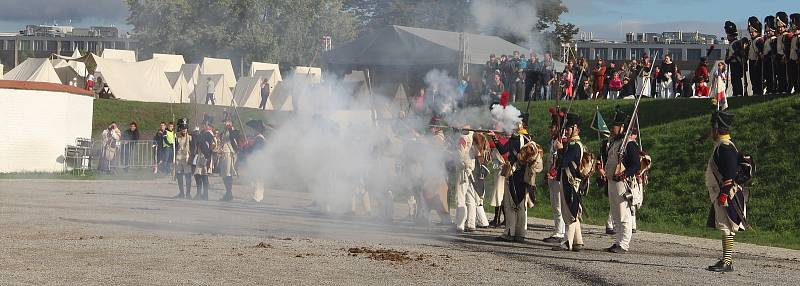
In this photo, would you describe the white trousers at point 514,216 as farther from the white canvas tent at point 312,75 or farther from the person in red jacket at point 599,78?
the person in red jacket at point 599,78

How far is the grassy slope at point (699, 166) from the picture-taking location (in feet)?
69.0

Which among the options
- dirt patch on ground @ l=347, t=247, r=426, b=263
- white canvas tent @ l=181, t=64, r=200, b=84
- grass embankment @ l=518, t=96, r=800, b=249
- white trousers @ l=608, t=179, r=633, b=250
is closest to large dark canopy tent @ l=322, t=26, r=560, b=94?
grass embankment @ l=518, t=96, r=800, b=249

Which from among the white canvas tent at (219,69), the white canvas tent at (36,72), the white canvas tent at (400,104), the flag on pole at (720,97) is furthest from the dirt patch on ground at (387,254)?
the white canvas tent at (219,69)

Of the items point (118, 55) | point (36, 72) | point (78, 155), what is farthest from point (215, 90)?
point (78, 155)

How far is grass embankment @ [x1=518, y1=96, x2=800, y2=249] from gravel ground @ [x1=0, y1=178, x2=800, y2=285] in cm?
→ 221

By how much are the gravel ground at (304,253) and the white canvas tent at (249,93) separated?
32.3 meters

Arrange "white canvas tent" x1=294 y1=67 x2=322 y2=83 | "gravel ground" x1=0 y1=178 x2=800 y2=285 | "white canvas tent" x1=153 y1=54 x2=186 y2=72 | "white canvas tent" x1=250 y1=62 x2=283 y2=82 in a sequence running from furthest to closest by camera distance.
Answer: "white canvas tent" x1=250 y1=62 x2=283 y2=82
"white canvas tent" x1=153 y1=54 x2=186 y2=72
"white canvas tent" x1=294 y1=67 x2=322 y2=83
"gravel ground" x1=0 y1=178 x2=800 y2=285

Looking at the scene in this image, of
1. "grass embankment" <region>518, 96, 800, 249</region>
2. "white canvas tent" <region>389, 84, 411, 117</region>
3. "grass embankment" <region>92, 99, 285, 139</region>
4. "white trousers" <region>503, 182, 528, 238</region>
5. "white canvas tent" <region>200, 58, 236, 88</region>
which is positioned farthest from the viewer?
"white canvas tent" <region>200, 58, 236, 88</region>

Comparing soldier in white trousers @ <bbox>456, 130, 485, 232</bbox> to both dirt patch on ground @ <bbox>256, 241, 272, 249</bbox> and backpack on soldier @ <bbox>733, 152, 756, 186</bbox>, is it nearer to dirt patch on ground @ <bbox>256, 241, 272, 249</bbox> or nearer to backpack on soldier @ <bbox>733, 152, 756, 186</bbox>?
dirt patch on ground @ <bbox>256, 241, 272, 249</bbox>

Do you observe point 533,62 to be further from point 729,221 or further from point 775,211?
point 729,221

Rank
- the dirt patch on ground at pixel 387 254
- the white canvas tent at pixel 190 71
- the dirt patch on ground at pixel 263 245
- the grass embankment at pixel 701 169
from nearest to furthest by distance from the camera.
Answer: the dirt patch on ground at pixel 387 254 → the dirt patch on ground at pixel 263 245 → the grass embankment at pixel 701 169 → the white canvas tent at pixel 190 71

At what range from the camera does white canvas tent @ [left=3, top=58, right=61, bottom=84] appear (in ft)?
160

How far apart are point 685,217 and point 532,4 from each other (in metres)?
11.5

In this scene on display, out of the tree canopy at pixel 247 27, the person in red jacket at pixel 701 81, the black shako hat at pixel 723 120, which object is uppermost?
the tree canopy at pixel 247 27
